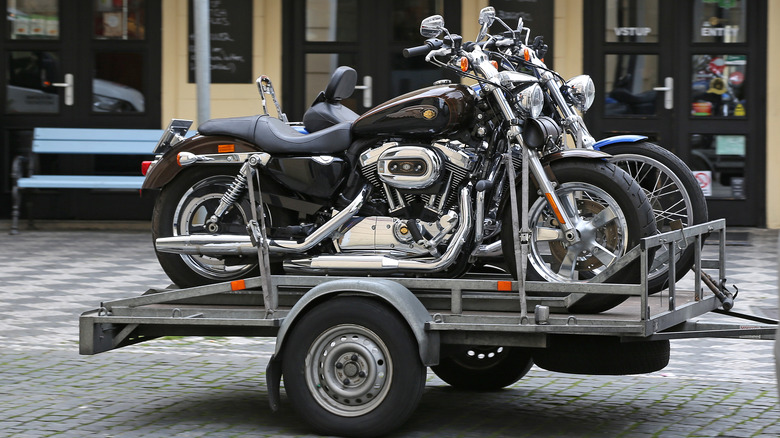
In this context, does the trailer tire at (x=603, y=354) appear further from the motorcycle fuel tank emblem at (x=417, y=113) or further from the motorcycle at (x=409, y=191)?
the motorcycle fuel tank emblem at (x=417, y=113)

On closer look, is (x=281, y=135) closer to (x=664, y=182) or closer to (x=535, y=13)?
(x=664, y=182)

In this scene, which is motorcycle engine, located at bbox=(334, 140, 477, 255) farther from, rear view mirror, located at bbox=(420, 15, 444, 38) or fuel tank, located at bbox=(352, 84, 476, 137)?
rear view mirror, located at bbox=(420, 15, 444, 38)

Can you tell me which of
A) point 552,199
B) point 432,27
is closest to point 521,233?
point 552,199

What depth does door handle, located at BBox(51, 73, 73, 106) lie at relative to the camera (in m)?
14.5

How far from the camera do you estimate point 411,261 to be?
6.05 meters

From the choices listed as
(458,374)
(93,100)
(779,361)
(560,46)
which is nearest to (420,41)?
(560,46)

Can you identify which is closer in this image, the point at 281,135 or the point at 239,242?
the point at 239,242

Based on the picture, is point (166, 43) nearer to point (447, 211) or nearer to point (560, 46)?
point (560, 46)

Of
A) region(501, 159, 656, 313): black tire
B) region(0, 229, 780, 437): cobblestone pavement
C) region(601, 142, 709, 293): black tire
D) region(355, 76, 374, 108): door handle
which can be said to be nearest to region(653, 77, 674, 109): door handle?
region(355, 76, 374, 108): door handle

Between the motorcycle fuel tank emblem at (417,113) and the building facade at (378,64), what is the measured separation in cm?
799

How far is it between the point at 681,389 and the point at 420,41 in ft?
25.8

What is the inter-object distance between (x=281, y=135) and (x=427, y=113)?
84cm

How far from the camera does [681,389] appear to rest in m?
6.92

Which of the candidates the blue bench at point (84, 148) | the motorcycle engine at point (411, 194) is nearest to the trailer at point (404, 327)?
the motorcycle engine at point (411, 194)
